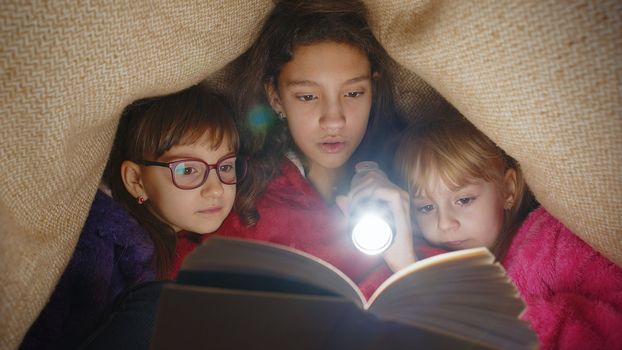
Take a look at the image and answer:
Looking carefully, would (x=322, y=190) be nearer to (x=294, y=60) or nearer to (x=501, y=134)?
(x=294, y=60)

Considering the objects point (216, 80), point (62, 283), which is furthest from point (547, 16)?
point (62, 283)

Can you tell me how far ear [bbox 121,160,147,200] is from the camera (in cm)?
119

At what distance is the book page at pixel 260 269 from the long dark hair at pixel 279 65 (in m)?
0.67

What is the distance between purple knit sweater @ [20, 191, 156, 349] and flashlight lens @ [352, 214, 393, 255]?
0.50 meters

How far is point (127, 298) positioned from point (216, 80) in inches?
24.0

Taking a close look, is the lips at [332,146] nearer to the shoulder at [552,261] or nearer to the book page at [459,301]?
the shoulder at [552,261]

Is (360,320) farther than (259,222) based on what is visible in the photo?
No

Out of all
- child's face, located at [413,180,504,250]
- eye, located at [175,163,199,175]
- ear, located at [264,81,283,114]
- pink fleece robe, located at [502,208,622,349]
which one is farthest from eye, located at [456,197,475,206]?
eye, located at [175,163,199,175]

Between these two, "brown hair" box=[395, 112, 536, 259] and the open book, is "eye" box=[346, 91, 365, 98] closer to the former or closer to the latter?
"brown hair" box=[395, 112, 536, 259]

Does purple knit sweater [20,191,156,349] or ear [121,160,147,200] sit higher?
ear [121,160,147,200]

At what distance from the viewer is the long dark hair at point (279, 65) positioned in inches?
50.3

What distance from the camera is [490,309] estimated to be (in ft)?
2.19

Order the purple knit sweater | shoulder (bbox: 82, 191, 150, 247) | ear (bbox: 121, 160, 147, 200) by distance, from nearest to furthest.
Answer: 1. the purple knit sweater
2. shoulder (bbox: 82, 191, 150, 247)
3. ear (bbox: 121, 160, 147, 200)

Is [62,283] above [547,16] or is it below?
below
